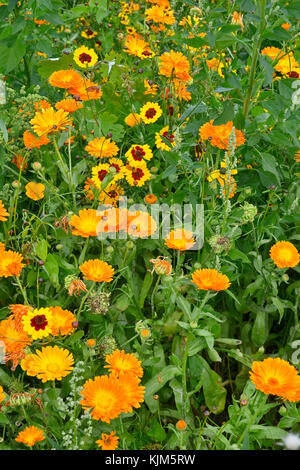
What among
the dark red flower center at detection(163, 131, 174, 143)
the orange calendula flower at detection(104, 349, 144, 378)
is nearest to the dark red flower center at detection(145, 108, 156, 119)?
the dark red flower center at detection(163, 131, 174, 143)

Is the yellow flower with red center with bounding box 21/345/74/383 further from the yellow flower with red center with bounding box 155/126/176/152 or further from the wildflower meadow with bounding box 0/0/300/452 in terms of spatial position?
the yellow flower with red center with bounding box 155/126/176/152

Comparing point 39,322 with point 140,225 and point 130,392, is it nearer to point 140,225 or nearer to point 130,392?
point 130,392

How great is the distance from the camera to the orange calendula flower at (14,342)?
1.47m

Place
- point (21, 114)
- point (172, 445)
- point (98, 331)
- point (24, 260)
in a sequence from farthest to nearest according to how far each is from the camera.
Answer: point (21, 114) < point (24, 260) < point (98, 331) < point (172, 445)

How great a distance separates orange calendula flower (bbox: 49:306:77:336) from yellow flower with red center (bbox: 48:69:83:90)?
0.98m

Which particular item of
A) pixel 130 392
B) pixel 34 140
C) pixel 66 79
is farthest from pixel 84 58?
pixel 130 392

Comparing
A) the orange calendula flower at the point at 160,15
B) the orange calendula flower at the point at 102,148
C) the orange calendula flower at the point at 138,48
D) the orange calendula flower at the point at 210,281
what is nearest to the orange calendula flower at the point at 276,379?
the orange calendula flower at the point at 210,281

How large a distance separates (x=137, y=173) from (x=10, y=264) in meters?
0.63

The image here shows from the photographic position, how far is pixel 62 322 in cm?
152

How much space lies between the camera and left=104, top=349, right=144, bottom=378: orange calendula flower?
55.8 inches

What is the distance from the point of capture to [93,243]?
1.88 metres
